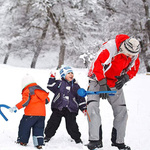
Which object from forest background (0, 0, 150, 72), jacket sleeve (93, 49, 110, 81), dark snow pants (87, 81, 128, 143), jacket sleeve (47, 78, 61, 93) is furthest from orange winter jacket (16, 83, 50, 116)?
forest background (0, 0, 150, 72)

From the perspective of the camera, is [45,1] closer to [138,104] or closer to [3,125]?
[138,104]

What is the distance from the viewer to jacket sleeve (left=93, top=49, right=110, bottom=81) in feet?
13.0

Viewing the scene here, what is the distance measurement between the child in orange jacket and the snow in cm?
16

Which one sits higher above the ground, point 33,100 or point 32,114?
point 33,100

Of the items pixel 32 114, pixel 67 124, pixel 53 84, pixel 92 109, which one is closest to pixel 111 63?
pixel 92 109

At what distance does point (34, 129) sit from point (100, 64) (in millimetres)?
1627

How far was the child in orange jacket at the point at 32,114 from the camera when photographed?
4320 millimetres

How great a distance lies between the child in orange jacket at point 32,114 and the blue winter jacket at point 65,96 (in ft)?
1.15

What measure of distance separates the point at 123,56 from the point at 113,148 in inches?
67.1

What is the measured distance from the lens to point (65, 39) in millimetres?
15922

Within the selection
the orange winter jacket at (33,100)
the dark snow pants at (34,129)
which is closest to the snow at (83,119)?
the dark snow pants at (34,129)

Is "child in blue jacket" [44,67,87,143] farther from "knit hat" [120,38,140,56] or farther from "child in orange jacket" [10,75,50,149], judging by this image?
"knit hat" [120,38,140,56]

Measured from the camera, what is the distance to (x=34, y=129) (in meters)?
4.43

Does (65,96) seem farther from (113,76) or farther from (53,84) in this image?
(113,76)
